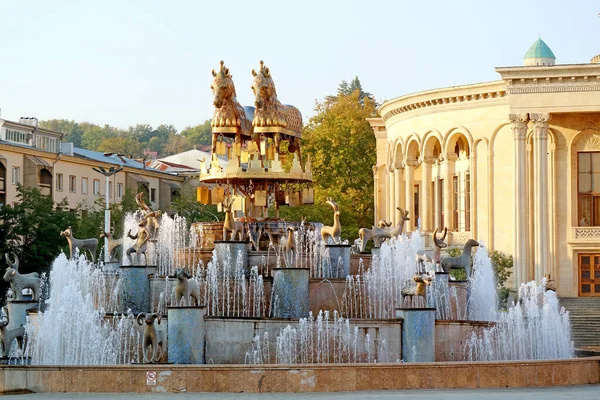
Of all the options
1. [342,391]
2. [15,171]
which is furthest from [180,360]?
[15,171]

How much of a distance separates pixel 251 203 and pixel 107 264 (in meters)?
3.57

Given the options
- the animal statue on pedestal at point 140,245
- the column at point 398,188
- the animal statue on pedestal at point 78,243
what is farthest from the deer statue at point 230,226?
the column at point 398,188

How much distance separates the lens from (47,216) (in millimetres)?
62125

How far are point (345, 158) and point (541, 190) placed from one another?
2239 cm

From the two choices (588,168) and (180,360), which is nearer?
(180,360)

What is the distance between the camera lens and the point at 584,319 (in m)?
51.6

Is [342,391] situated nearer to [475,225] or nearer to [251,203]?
[251,203]

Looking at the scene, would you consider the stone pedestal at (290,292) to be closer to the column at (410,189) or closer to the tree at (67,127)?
the column at (410,189)

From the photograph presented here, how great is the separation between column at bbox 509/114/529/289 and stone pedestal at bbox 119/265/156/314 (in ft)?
103

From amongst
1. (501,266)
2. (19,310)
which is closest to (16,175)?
(501,266)

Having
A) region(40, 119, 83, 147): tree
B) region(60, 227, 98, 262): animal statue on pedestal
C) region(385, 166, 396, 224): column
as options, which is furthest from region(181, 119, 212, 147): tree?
region(60, 227, 98, 262): animal statue on pedestal

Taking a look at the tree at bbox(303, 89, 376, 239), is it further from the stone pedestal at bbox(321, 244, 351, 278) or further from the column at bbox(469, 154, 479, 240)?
the stone pedestal at bbox(321, 244, 351, 278)

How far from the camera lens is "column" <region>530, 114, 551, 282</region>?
57.2 metres

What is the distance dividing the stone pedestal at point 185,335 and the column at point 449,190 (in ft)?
132
